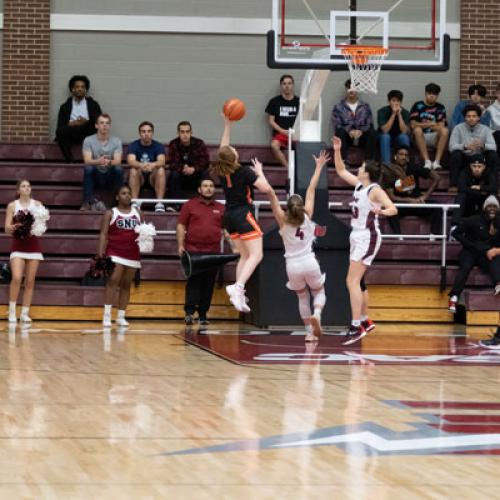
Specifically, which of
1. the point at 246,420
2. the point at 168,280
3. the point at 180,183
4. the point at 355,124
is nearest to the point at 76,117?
the point at 180,183

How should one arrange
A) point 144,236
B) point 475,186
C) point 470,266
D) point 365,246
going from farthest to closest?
point 475,186
point 470,266
point 144,236
point 365,246

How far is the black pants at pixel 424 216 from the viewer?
17750 mm

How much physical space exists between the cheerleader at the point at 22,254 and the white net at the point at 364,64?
4.30 m

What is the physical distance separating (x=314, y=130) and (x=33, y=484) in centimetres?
1099

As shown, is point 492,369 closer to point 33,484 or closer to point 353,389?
point 353,389

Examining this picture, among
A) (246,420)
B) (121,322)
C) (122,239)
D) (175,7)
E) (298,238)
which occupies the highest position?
(175,7)

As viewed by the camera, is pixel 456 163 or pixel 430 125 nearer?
pixel 456 163

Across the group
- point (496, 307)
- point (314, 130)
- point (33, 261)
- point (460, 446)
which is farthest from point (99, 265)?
point (460, 446)

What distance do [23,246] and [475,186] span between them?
672 cm

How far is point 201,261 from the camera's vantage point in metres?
15.4

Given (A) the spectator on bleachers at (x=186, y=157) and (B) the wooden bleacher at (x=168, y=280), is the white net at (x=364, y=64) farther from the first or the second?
(A) the spectator on bleachers at (x=186, y=157)

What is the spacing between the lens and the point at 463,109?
19.0 m

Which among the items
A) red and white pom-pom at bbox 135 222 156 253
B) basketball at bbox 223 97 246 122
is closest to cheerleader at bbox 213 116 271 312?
basketball at bbox 223 97 246 122

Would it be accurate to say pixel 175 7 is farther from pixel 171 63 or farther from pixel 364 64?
pixel 364 64
